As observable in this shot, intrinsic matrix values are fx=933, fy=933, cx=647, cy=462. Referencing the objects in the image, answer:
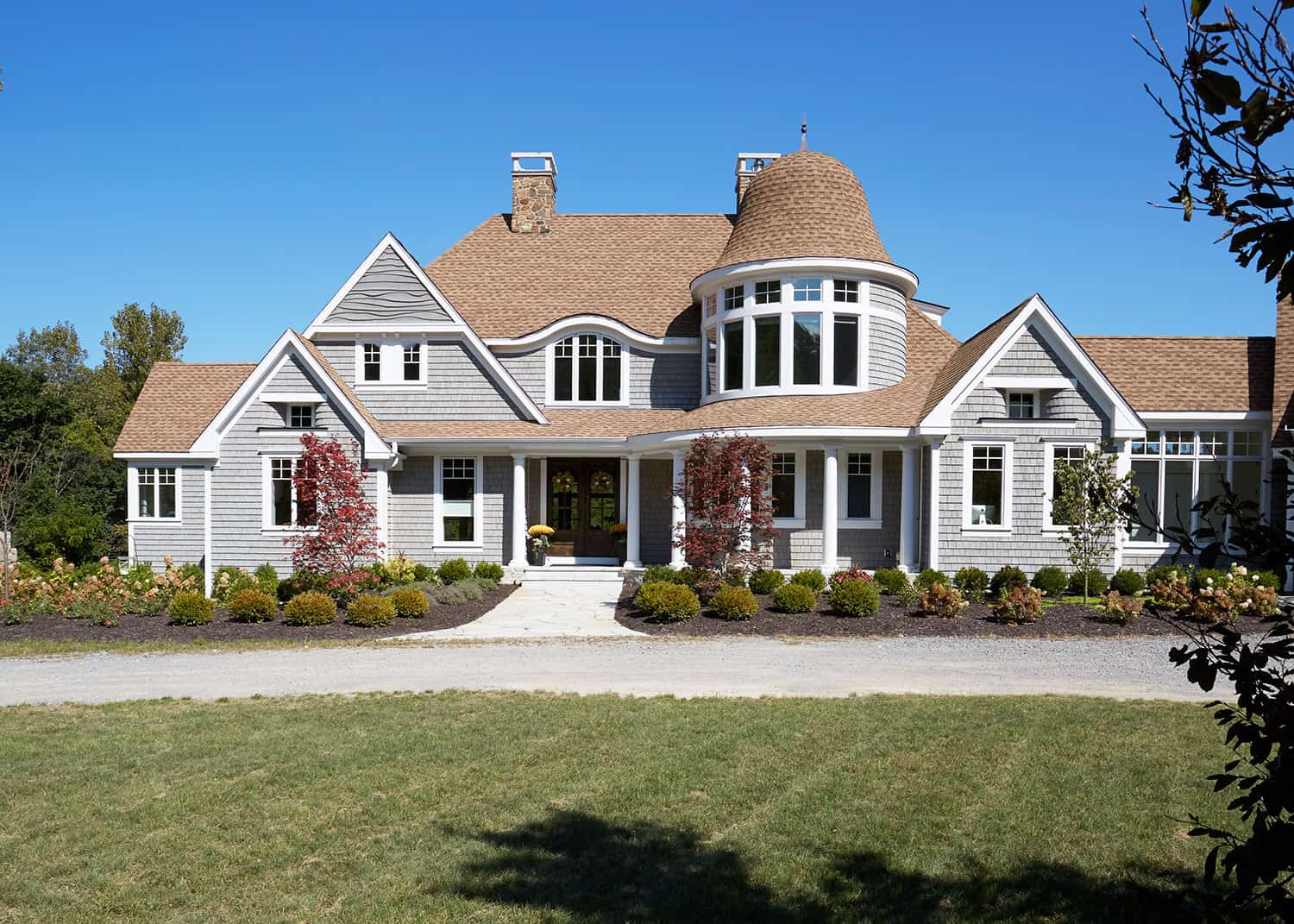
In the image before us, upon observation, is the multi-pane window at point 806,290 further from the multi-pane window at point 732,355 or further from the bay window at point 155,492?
the bay window at point 155,492

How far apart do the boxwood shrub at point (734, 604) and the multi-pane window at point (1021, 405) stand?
25.2 feet

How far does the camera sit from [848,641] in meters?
14.8

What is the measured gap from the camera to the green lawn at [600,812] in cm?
533

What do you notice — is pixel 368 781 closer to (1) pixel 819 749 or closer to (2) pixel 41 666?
(1) pixel 819 749

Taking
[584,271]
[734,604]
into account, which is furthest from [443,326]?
[734,604]

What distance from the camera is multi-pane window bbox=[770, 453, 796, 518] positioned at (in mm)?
21266

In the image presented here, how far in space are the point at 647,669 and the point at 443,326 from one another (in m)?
14.0

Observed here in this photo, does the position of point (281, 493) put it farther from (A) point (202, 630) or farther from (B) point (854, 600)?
(B) point (854, 600)

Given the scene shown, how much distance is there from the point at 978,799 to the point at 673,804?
226 centimetres

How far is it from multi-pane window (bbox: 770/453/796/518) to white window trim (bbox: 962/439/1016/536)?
3.70 meters

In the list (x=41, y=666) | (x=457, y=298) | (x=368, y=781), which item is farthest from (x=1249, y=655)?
(x=457, y=298)

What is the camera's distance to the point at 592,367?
976 inches

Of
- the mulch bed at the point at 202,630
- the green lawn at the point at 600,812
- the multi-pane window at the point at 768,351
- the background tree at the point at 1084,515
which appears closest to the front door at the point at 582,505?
the multi-pane window at the point at 768,351

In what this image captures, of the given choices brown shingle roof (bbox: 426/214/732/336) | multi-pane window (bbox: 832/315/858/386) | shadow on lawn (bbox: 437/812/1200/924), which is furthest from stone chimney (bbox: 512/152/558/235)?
shadow on lawn (bbox: 437/812/1200/924)
